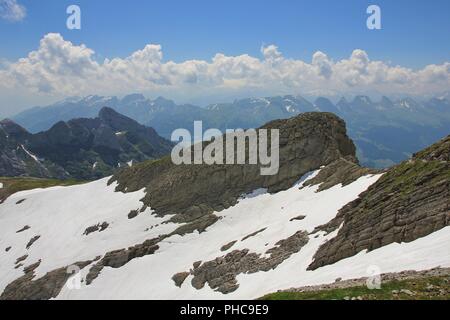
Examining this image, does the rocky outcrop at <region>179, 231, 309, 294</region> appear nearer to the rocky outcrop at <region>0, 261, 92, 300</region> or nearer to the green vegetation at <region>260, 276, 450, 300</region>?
the green vegetation at <region>260, 276, 450, 300</region>

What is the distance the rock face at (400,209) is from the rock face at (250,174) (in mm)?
29824

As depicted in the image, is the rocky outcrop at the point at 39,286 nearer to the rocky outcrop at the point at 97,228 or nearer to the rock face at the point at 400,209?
the rocky outcrop at the point at 97,228

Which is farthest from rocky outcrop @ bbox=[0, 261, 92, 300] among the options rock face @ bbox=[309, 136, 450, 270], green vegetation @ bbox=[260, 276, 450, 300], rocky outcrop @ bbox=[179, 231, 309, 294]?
green vegetation @ bbox=[260, 276, 450, 300]

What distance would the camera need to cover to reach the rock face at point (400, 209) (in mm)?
33875

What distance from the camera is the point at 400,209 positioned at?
121ft

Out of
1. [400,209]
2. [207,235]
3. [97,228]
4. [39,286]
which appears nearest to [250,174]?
[207,235]

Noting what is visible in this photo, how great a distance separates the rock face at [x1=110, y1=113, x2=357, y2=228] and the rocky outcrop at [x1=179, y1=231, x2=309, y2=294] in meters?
16.9

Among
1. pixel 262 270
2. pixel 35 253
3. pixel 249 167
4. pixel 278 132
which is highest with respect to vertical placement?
pixel 278 132

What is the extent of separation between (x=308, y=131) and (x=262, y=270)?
1582 inches

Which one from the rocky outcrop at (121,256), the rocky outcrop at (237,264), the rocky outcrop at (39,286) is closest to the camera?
the rocky outcrop at (237,264)

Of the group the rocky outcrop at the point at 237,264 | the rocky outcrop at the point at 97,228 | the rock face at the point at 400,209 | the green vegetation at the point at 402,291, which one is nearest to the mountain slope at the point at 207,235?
the rocky outcrop at the point at 237,264
